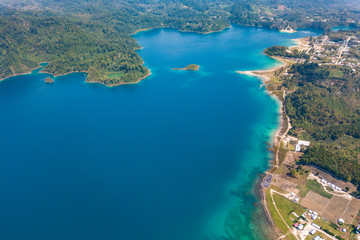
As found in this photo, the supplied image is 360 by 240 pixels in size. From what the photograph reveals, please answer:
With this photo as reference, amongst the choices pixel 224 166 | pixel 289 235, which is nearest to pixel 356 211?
pixel 289 235

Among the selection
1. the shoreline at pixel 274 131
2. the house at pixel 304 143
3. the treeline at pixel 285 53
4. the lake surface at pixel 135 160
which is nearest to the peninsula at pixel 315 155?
the house at pixel 304 143

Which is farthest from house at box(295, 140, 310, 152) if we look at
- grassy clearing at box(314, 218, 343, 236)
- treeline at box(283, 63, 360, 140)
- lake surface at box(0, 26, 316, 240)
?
grassy clearing at box(314, 218, 343, 236)

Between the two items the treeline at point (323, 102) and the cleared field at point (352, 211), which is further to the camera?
the treeline at point (323, 102)

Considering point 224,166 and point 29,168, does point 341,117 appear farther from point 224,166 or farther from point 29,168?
point 29,168

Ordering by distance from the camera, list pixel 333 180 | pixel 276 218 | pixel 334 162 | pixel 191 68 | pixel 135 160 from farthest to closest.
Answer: pixel 191 68
pixel 135 160
pixel 334 162
pixel 333 180
pixel 276 218

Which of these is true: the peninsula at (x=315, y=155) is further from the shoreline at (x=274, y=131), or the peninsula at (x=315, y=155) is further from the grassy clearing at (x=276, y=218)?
the shoreline at (x=274, y=131)

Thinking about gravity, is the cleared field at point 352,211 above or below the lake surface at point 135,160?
below

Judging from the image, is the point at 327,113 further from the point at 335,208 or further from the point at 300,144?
the point at 335,208

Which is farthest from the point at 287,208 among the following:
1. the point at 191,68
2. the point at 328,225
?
the point at 191,68
